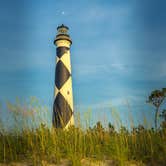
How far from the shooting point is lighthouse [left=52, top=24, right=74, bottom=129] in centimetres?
885

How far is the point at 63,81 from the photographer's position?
9117mm

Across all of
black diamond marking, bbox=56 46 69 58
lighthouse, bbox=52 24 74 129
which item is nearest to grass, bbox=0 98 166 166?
lighthouse, bbox=52 24 74 129

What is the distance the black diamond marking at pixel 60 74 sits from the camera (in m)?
9.10

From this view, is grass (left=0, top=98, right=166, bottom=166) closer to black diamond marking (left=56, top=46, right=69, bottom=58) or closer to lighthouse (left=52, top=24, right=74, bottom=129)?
lighthouse (left=52, top=24, right=74, bottom=129)

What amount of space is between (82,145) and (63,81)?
5879 mm

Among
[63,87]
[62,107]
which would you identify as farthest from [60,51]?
[62,107]

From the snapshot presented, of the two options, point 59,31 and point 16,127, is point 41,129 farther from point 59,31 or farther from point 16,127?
point 59,31

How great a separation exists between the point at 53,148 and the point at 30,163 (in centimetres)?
34

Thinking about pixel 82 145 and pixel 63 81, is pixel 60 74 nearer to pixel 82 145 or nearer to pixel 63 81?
pixel 63 81

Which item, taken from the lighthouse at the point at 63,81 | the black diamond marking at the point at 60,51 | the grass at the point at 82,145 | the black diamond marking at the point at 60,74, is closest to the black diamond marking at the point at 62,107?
the lighthouse at the point at 63,81

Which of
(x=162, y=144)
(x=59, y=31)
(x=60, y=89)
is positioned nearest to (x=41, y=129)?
(x=162, y=144)

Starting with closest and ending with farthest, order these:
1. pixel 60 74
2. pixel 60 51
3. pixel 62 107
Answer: pixel 62 107 < pixel 60 74 < pixel 60 51

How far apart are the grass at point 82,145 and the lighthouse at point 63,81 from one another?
195 inches

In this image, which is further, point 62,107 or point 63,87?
point 63,87
